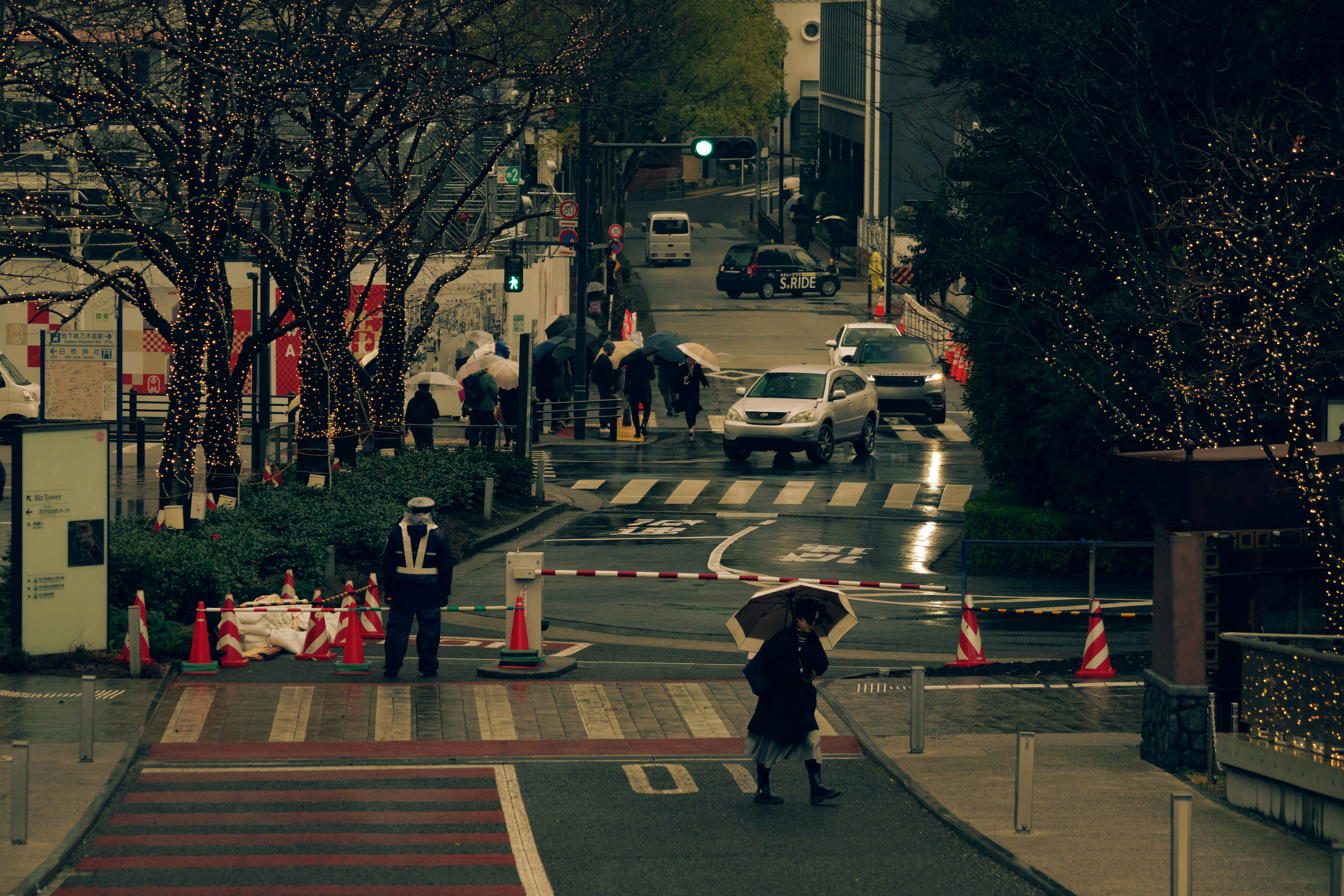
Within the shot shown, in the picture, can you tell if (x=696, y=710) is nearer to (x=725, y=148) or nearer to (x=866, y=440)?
(x=725, y=148)

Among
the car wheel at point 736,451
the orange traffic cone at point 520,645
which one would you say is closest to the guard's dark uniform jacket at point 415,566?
the orange traffic cone at point 520,645

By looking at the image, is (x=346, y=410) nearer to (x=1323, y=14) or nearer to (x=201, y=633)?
(x=201, y=633)

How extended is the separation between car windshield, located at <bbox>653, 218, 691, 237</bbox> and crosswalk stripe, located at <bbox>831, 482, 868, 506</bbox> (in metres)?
50.6

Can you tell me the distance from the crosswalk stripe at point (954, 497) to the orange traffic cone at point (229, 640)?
1344cm

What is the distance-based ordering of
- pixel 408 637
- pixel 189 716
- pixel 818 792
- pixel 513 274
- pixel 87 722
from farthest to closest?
pixel 513 274 → pixel 408 637 → pixel 189 716 → pixel 87 722 → pixel 818 792

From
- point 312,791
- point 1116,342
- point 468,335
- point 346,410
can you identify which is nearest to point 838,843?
point 312,791

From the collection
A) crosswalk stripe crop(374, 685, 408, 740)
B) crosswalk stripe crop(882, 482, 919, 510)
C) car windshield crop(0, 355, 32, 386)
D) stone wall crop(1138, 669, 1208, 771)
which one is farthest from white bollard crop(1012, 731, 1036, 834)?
car windshield crop(0, 355, 32, 386)

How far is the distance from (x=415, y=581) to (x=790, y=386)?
18.4 meters

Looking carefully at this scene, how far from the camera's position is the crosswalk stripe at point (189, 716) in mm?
12617

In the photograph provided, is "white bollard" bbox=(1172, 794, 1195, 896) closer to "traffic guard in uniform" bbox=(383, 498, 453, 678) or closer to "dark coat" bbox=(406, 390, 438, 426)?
"traffic guard in uniform" bbox=(383, 498, 453, 678)

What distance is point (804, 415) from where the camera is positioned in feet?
104

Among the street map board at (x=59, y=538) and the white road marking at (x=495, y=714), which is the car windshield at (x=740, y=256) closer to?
the street map board at (x=59, y=538)

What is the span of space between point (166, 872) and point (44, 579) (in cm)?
605

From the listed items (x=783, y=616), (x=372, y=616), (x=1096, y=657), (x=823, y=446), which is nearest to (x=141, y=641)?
(x=372, y=616)
